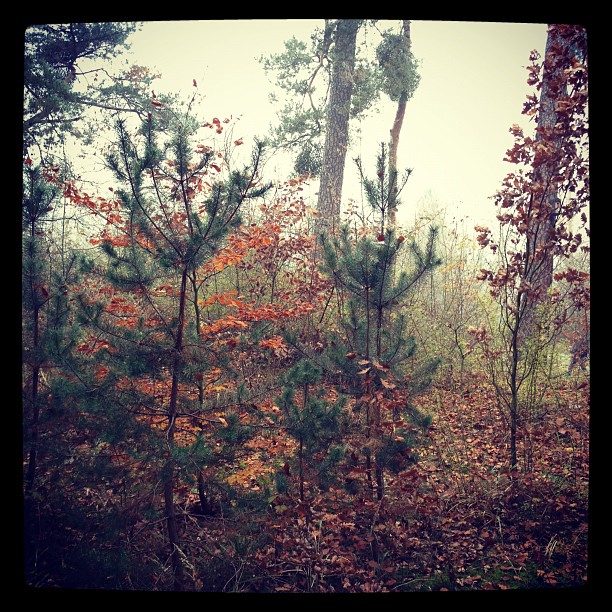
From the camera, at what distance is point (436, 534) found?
11.8 feet

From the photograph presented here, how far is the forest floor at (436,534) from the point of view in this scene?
323 centimetres

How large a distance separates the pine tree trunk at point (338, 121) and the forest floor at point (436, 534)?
488cm

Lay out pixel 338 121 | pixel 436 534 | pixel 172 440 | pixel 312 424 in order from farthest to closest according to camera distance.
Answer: pixel 338 121, pixel 436 534, pixel 312 424, pixel 172 440

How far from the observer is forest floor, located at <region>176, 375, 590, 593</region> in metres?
3.23

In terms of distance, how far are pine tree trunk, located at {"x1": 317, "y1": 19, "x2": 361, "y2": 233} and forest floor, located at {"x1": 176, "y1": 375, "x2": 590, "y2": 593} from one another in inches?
192

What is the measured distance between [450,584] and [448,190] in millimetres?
6204

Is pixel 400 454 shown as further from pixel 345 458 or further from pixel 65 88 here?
pixel 65 88

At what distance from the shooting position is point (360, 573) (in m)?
3.32

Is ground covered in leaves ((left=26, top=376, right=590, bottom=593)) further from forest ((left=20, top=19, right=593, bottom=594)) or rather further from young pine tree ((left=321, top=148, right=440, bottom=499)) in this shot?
young pine tree ((left=321, top=148, right=440, bottom=499))

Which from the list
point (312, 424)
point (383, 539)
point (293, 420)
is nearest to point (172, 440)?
point (293, 420)

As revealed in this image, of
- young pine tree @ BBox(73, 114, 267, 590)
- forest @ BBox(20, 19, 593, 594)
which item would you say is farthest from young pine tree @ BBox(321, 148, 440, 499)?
young pine tree @ BBox(73, 114, 267, 590)

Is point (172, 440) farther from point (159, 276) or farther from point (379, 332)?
point (379, 332)

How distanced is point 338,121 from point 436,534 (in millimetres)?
6873

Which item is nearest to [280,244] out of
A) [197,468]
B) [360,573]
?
[197,468]
